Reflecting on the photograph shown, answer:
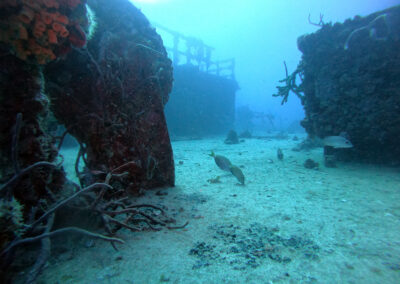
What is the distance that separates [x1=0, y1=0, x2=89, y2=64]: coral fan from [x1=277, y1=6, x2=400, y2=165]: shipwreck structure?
298 inches

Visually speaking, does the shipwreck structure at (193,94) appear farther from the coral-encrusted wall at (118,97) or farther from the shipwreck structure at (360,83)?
→ the coral-encrusted wall at (118,97)

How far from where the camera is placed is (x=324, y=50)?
7.05m

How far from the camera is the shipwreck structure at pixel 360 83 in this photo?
19.0 feet

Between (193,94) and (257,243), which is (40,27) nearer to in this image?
(257,243)

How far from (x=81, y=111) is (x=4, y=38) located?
153 centimetres

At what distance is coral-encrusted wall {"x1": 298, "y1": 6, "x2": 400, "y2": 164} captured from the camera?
579cm

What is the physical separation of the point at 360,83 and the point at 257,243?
6716 mm

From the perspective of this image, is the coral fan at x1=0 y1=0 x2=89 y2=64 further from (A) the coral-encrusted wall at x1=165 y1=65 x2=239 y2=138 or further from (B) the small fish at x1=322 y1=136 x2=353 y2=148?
(A) the coral-encrusted wall at x1=165 y1=65 x2=239 y2=138

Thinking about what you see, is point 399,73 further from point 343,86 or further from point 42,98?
point 42,98

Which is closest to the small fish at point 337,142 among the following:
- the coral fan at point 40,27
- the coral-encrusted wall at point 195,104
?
the coral fan at point 40,27

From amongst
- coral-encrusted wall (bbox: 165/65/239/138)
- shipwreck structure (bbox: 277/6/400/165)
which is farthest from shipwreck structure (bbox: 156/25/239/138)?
shipwreck structure (bbox: 277/6/400/165)

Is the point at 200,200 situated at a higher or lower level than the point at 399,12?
lower

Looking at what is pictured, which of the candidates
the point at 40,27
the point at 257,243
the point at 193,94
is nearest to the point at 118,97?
the point at 40,27

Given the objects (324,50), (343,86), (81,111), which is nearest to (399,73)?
(343,86)
